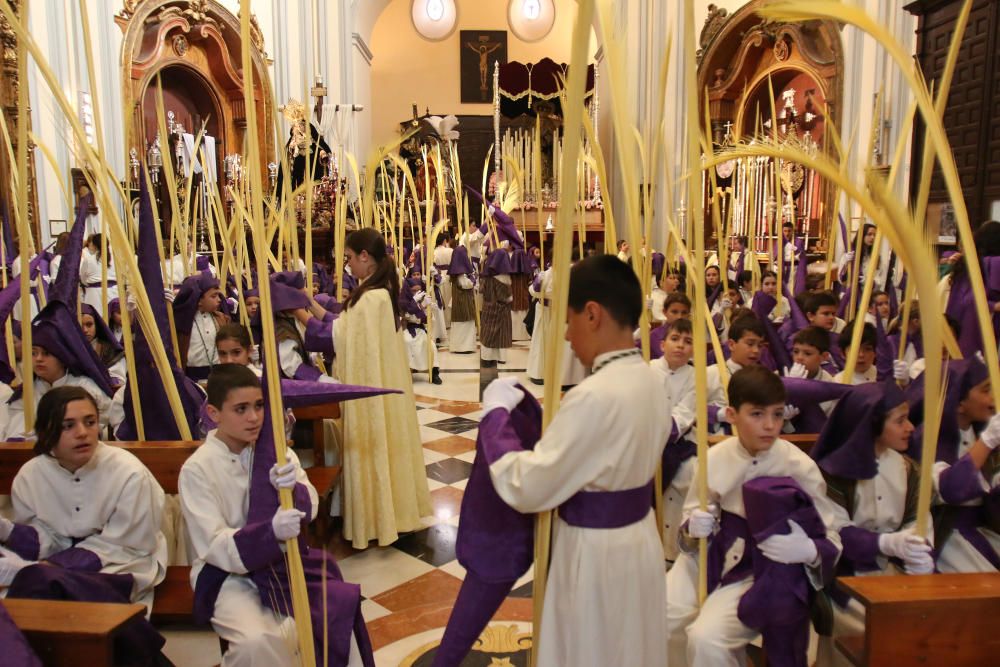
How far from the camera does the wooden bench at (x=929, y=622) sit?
1692 millimetres

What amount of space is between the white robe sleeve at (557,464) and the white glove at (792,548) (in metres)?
0.60

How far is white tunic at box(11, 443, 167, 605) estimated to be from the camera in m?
2.30

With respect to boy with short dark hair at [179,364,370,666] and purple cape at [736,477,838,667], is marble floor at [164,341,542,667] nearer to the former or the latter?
boy with short dark hair at [179,364,370,666]

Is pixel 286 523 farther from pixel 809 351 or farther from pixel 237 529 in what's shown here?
pixel 809 351

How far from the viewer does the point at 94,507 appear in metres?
2.31

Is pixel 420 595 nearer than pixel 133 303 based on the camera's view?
Yes

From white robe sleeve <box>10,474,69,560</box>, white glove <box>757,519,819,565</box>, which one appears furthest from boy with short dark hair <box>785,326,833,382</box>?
white robe sleeve <box>10,474,69,560</box>

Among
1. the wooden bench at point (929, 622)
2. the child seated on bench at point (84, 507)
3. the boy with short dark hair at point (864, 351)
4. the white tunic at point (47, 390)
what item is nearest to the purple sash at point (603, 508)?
the wooden bench at point (929, 622)

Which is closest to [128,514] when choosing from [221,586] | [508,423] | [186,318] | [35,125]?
Result: [221,586]

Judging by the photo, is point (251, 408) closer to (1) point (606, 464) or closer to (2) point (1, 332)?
(1) point (606, 464)

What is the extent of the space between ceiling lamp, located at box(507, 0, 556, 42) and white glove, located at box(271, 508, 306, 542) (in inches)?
622

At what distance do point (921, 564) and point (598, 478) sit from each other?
836 millimetres

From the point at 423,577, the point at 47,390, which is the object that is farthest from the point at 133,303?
the point at 423,577

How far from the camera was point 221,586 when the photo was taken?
81.8 inches
